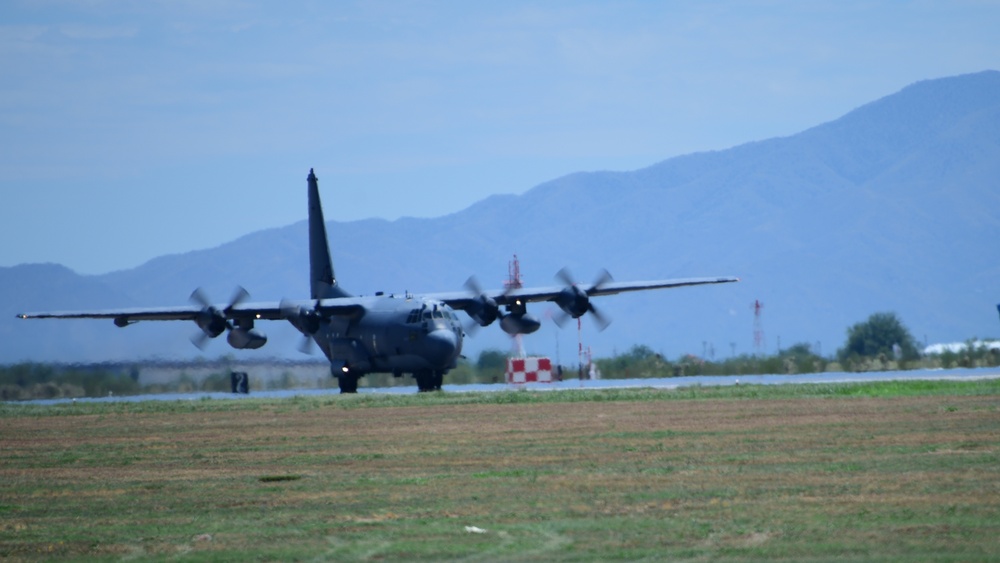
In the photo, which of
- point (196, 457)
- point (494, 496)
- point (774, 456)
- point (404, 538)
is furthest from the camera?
point (196, 457)

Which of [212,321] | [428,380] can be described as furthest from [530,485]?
[212,321]

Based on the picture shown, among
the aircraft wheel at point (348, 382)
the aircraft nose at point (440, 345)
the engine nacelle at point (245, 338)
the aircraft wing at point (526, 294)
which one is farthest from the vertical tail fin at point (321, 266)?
the aircraft nose at point (440, 345)

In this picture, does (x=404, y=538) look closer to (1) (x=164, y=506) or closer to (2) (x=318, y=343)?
(1) (x=164, y=506)

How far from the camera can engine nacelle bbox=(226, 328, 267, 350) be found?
47.7 m

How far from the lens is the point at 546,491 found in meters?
18.0

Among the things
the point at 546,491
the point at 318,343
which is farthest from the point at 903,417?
the point at 318,343

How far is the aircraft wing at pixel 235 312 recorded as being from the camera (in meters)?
47.9

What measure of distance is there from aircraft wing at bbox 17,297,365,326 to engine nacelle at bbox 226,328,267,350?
20.0 inches

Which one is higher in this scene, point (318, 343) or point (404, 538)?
point (318, 343)

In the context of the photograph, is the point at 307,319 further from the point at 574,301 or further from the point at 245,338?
the point at 574,301

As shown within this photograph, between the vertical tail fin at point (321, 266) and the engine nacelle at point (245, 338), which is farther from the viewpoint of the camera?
the vertical tail fin at point (321, 266)

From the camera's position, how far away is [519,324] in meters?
48.8

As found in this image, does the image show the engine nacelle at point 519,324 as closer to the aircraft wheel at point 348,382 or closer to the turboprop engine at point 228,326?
the aircraft wheel at point 348,382

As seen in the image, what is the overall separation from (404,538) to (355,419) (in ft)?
62.4
